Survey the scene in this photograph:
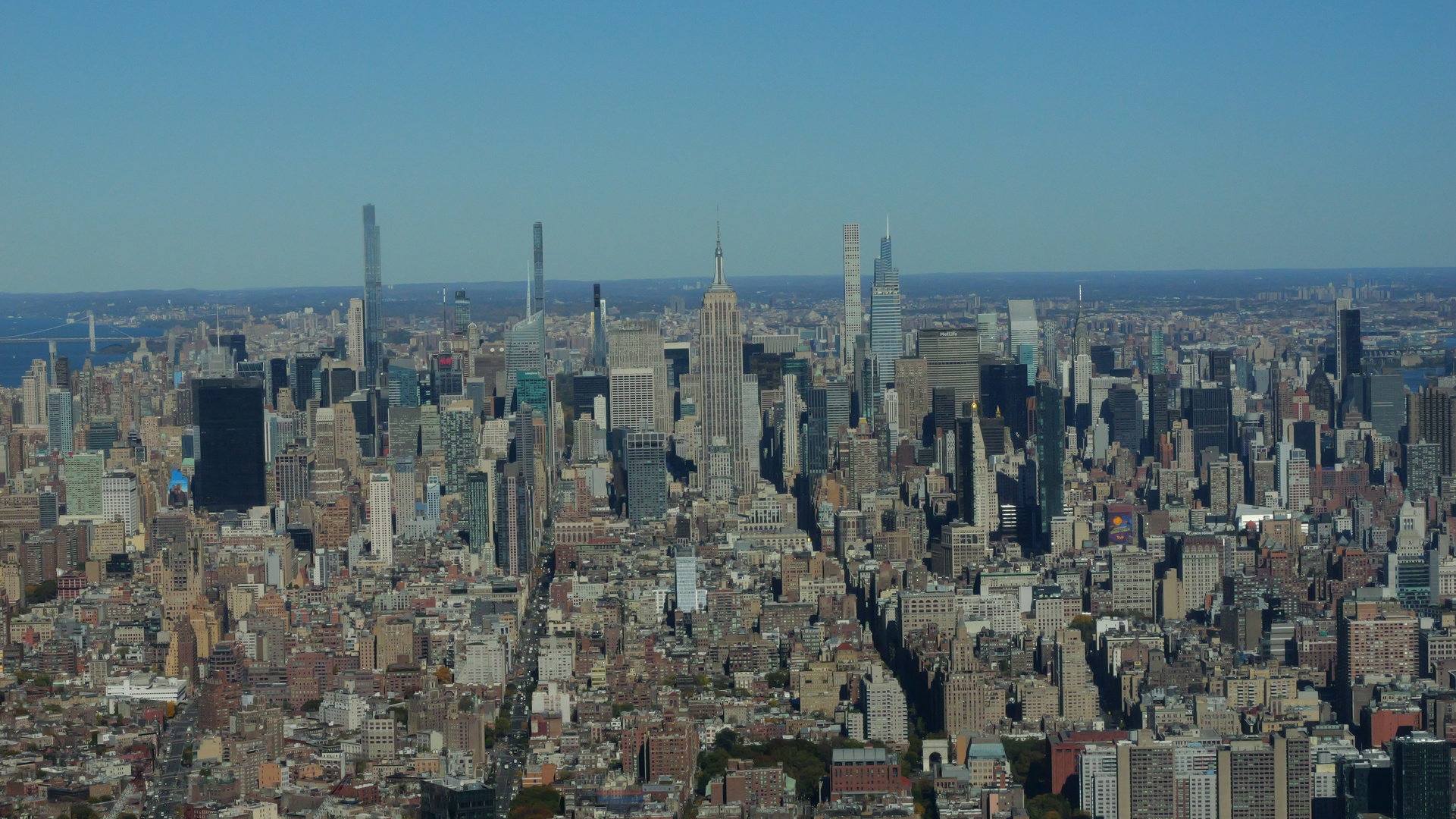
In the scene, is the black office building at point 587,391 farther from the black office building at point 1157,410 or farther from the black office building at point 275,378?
the black office building at point 1157,410

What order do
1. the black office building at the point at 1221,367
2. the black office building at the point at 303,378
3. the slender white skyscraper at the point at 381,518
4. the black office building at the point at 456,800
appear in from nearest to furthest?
the black office building at the point at 456,800
the slender white skyscraper at the point at 381,518
the black office building at the point at 1221,367
the black office building at the point at 303,378

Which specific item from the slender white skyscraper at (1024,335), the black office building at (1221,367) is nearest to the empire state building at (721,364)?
the slender white skyscraper at (1024,335)

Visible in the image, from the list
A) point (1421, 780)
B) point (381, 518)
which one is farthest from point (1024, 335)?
point (1421, 780)

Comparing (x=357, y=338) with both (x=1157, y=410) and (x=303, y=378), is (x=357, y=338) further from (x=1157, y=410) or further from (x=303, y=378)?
(x=1157, y=410)

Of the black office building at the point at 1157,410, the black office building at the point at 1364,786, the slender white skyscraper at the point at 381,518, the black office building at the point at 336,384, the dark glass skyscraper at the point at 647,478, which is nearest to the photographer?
the black office building at the point at 1364,786

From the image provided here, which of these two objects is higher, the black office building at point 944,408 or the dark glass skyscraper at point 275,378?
the dark glass skyscraper at point 275,378

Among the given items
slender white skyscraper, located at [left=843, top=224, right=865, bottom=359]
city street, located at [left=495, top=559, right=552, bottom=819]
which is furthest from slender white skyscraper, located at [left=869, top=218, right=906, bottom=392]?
city street, located at [left=495, top=559, right=552, bottom=819]

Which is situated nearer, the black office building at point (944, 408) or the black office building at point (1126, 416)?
the black office building at point (1126, 416)
